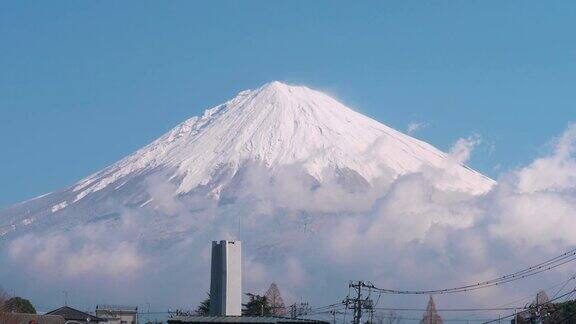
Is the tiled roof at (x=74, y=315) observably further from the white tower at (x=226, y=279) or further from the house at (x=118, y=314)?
the white tower at (x=226, y=279)

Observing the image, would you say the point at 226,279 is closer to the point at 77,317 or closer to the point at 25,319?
the point at 25,319

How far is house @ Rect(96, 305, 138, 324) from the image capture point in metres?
74.4

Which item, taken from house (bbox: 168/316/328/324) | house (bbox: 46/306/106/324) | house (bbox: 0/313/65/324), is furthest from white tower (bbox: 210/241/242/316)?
house (bbox: 46/306/106/324)

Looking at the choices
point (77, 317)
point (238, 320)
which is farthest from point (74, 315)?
point (238, 320)

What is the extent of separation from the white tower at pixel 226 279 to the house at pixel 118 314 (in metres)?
26.4

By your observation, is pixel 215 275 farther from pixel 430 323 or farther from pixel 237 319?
pixel 430 323

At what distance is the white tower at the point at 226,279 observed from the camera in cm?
4656

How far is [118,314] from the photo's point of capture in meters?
77.3

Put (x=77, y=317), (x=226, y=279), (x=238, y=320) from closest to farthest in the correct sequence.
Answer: (x=238, y=320) < (x=226, y=279) < (x=77, y=317)

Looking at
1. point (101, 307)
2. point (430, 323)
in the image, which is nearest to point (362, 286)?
point (101, 307)

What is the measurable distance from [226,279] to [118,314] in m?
32.6

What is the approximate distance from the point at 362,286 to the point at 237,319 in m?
24.9

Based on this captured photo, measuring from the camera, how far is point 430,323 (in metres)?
91.7

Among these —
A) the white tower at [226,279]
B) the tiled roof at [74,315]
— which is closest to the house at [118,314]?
the tiled roof at [74,315]
